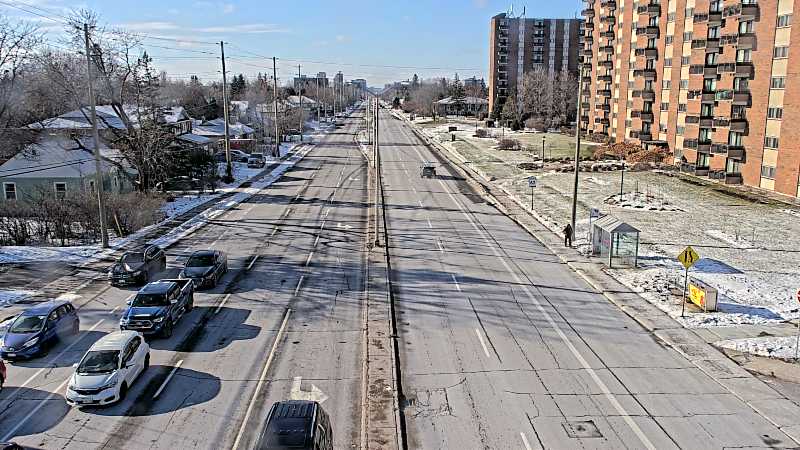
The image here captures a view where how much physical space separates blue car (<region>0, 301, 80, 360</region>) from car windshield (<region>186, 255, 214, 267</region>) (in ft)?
19.1

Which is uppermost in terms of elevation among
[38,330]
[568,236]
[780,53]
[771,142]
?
[780,53]

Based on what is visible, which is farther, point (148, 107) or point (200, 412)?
point (148, 107)

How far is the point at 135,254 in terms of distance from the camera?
91.9 feet

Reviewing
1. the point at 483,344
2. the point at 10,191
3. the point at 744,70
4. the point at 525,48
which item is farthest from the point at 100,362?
the point at 525,48

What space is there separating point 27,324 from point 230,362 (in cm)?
663

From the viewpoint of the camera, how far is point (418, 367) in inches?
743

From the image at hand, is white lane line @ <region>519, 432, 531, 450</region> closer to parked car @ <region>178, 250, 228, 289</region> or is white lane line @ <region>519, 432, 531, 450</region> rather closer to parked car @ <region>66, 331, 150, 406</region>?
parked car @ <region>66, 331, 150, 406</region>

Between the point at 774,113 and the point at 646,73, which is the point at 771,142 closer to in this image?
the point at 774,113

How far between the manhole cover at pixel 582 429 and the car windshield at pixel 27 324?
51.5 feet

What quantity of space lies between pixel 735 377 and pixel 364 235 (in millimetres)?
22709

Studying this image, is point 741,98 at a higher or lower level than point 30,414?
higher

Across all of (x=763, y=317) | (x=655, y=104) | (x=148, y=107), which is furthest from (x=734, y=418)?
(x=655, y=104)

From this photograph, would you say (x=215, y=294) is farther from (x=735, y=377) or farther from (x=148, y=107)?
(x=148, y=107)

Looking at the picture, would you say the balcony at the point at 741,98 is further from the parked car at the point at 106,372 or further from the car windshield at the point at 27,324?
the car windshield at the point at 27,324
